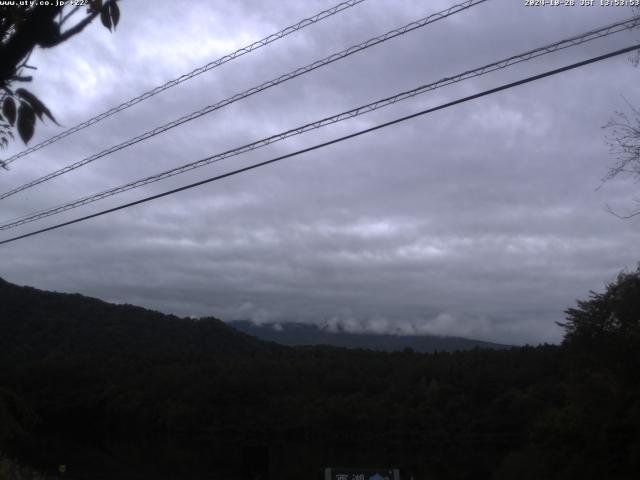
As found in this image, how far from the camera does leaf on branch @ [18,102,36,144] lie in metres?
3.70

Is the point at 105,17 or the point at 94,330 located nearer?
the point at 105,17

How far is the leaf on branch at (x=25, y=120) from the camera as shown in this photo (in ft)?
12.1

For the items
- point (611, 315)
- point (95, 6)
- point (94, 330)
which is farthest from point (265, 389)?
point (95, 6)

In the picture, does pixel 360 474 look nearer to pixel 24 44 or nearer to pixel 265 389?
pixel 24 44

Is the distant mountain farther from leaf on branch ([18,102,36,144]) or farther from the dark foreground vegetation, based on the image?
leaf on branch ([18,102,36,144])

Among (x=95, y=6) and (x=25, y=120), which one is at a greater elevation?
(x=95, y=6)

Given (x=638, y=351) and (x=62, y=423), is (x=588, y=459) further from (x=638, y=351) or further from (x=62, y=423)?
(x=62, y=423)

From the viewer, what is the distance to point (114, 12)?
386 cm

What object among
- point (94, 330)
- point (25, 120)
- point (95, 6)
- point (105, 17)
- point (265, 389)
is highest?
point (94, 330)

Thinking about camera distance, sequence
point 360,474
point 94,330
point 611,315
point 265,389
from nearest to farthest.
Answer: point 360,474 → point 611,315 → point 265,389 → point 94,330

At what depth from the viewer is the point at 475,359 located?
261 feet

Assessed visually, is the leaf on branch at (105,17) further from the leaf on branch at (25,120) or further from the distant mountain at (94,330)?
the distant mountain at (94,330)

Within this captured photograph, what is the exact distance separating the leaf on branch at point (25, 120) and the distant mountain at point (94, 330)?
63582 mm

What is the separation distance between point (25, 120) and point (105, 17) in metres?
0.67
